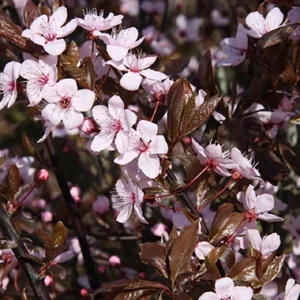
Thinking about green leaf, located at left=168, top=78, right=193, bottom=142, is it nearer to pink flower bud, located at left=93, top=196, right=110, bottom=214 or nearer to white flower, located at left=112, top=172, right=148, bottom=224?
white flower, located at left=112, top=172, right=148, bottom=224

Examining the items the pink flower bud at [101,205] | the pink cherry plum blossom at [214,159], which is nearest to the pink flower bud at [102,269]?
the pink flower bud at [101,205]

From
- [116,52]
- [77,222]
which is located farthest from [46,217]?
[116,52]

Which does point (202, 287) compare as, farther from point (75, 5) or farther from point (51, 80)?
point (75, 5)

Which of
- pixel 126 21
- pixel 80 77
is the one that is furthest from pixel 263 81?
pixel 126 21

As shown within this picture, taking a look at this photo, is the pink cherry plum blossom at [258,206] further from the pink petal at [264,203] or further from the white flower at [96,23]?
the white flower at [96,23]

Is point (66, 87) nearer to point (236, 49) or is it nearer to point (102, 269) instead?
point (236, 49)

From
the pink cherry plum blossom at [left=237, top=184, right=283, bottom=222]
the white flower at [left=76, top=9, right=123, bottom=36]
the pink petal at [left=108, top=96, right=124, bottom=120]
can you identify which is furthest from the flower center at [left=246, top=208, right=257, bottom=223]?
the white flower at [left=76, top=9, right=123, bottom=36]
